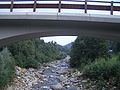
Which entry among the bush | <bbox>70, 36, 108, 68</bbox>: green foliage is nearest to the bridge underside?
the bush

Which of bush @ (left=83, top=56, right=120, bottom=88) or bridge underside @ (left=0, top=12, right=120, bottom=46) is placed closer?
bridge underside @ (left=0, top=12, right=120, bottom=46)

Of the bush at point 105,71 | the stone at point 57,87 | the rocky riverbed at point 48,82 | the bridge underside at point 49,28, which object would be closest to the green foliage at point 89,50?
the rocky riverbed at point 48,82

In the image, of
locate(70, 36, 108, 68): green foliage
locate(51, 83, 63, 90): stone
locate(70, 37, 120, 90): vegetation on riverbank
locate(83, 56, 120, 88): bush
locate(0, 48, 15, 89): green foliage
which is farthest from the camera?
locate(70, 36, 108, 68): green foliage

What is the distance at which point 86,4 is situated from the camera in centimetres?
1694

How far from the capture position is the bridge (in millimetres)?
16500

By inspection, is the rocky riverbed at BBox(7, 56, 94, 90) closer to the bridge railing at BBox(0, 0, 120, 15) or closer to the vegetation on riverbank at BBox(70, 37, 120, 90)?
the vegetation on riverbank at BBox(70, 37, 120, 90)

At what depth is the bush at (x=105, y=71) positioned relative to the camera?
29797mm

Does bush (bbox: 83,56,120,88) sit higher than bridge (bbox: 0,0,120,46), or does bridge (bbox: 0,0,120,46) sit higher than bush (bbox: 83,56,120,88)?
bridge (bbox: 0,0,120,46)

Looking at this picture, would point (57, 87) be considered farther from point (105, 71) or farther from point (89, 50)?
point (89, 50)

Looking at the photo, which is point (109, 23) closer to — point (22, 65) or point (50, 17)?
point (50, 17)

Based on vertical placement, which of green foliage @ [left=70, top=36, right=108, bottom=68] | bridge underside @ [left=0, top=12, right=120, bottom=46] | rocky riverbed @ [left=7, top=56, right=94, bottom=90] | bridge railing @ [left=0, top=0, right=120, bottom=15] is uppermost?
bridge railing @ [left=0, top=0, right=120, bottom=15]

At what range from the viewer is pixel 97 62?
35469mm

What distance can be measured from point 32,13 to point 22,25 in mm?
1055

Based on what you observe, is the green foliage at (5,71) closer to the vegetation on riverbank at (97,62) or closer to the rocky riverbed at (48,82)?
the rocky riverbed at (48,82)
